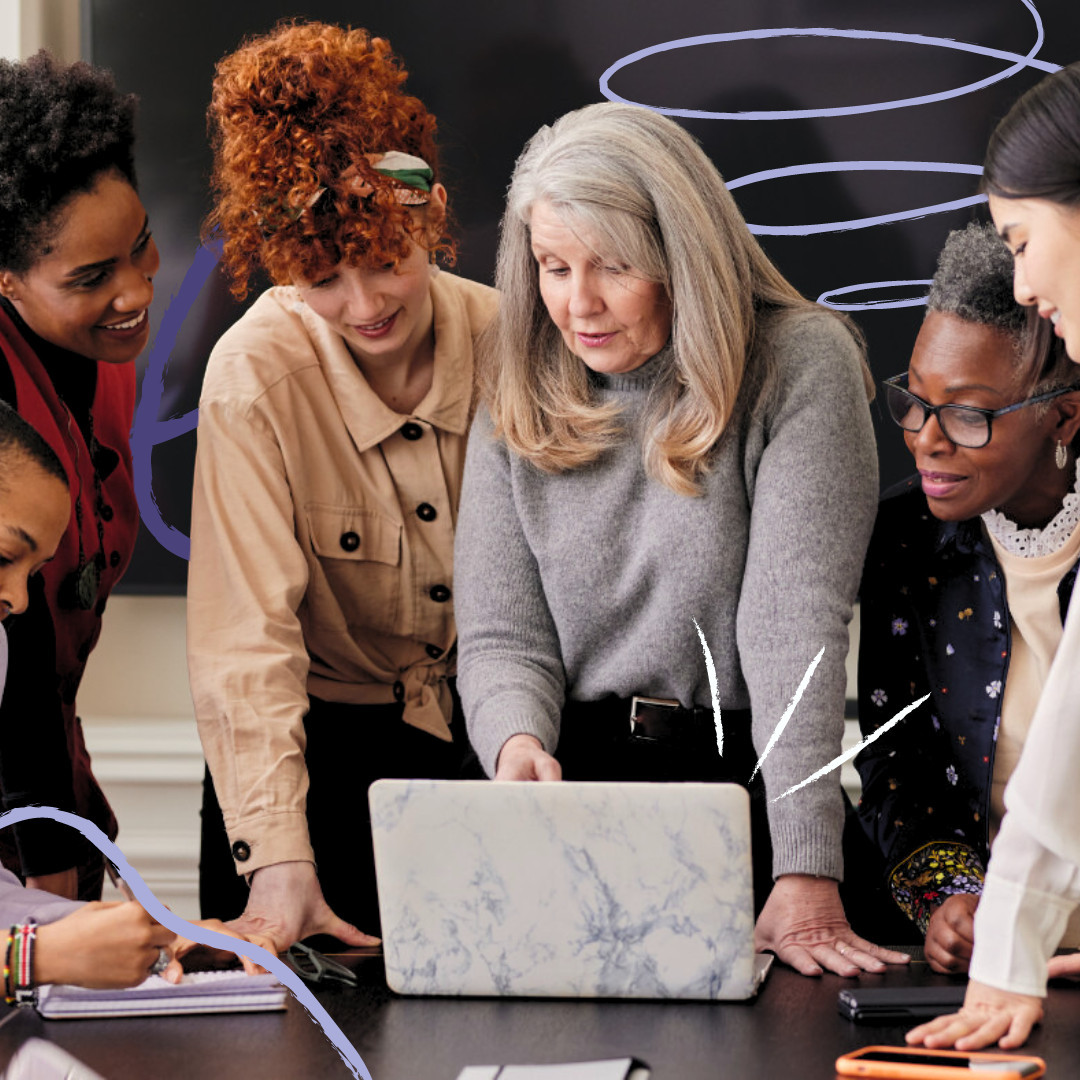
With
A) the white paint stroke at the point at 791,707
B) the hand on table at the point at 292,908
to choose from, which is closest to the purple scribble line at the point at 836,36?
the white paint stroke at the point at 791,707

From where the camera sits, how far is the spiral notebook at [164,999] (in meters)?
1.26

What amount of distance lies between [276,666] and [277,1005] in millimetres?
508

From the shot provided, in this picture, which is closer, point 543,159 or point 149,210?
point 543,159

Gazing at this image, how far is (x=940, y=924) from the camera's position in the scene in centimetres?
148

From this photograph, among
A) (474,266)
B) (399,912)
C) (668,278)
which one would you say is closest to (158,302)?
(474,266)

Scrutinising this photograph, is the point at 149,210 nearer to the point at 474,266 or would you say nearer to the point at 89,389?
the point at 474,266

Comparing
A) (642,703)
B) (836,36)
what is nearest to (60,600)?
(642,703)

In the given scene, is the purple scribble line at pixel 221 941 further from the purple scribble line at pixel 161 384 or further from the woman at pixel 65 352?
the purple scribble line at pixel 161 384

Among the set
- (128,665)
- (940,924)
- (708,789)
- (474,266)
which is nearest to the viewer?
(708,789)

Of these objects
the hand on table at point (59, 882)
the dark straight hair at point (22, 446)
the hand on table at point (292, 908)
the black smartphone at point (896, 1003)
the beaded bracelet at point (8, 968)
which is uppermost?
the dark straight hair at point (22, 446)

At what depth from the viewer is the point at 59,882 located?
5.94ft

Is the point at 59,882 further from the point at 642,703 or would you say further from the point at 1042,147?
the point at 1042,147

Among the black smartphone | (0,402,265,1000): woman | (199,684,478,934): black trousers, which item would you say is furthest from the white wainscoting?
the black smartphone

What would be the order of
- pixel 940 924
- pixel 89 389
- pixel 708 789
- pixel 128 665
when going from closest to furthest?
pixel 708 789
pixel 940 924
pixel 89 389
pixel 128 665
